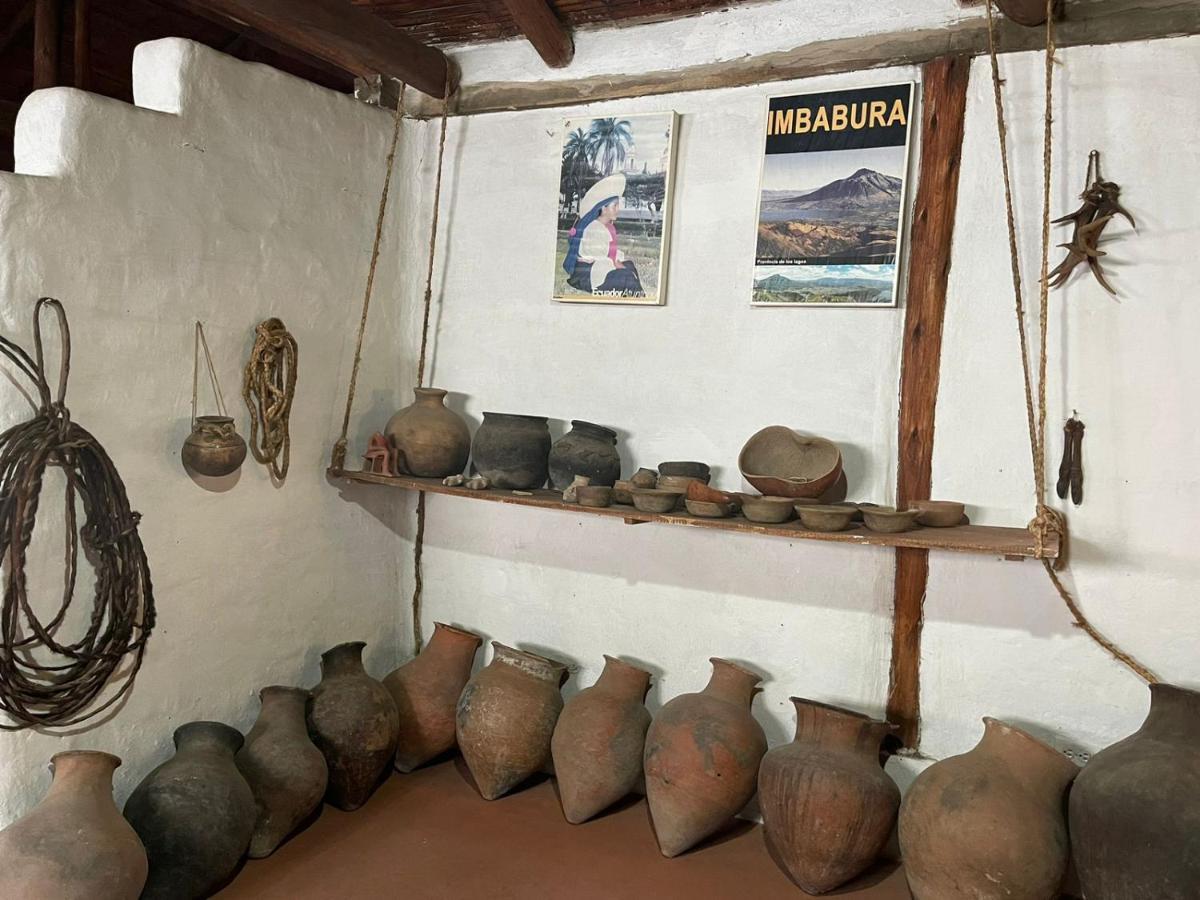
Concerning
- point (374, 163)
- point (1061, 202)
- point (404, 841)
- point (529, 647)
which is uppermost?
point (374, 163)

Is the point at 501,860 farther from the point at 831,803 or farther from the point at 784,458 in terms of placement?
the point at 784,458

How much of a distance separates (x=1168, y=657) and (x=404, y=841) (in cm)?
236

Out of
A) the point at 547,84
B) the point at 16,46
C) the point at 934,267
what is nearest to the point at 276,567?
the point at 547,84

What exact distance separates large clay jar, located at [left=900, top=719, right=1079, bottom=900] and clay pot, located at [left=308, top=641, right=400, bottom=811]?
1.71 metres

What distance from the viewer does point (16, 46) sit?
4.94m

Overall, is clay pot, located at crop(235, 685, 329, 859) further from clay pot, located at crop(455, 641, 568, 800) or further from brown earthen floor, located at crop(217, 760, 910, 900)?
clay pot, located at crop(455, 641, 568, 800)

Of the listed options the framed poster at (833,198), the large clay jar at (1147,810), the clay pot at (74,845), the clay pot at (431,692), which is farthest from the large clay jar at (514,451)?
the large clay jar at (1147,810)

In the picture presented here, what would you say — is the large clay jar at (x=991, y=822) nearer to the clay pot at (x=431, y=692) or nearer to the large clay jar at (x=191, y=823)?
the clay pot at (x=431, y=692)

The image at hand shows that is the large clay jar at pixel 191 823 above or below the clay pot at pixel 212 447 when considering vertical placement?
below

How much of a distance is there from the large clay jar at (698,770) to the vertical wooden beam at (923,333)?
0.51 meters

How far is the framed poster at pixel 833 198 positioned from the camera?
2.89 metres

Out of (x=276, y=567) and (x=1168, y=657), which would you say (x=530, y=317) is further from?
(x=1168, y=657)

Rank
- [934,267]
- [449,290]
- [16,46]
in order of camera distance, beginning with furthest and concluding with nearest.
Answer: [16,46] < [449,290] < [934,267]

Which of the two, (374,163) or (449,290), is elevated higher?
(374,163)
